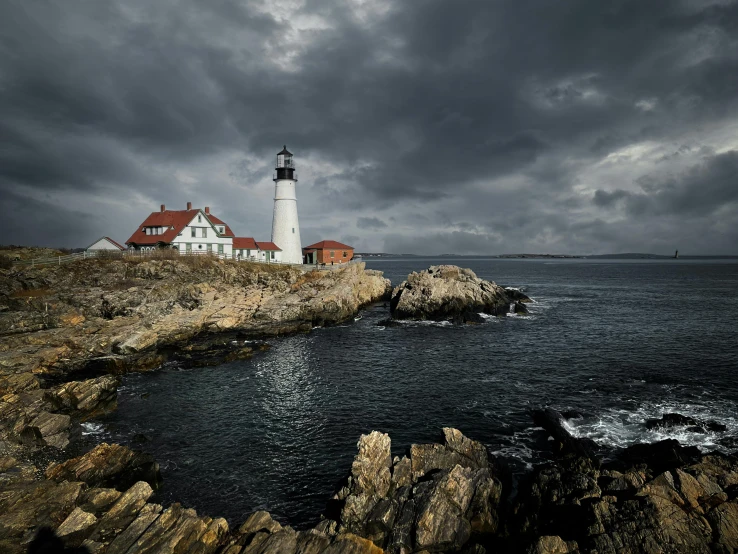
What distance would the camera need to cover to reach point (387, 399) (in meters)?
28.7

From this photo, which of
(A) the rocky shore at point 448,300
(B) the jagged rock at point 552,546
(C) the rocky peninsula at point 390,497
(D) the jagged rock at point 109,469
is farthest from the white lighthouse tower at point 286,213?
(B) the jagged rock at point 552,546

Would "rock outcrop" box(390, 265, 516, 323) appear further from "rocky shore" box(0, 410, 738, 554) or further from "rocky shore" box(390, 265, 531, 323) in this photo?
"rocky shore" box(0, 410, 738, 554)

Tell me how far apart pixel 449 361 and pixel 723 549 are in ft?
85.4

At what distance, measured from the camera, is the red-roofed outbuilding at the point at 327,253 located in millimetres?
88938

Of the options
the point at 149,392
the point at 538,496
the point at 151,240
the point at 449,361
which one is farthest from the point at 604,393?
the point at 151,240

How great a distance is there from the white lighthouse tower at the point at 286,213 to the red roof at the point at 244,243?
4278 millimetres

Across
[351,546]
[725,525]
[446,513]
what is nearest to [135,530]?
[351,546]

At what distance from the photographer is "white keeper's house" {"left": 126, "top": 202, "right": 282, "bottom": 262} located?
6775cm

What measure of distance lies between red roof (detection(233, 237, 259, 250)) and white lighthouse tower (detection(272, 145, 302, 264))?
4.28 m

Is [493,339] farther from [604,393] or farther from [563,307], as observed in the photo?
[563,307]

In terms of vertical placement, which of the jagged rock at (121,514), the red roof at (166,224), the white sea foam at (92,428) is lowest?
the white sea foam at (92,428)

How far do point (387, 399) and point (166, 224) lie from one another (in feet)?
189

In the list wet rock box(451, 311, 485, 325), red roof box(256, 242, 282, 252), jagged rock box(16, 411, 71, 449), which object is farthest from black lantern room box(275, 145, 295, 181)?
jagged rock box(16, 411, 71, 449)

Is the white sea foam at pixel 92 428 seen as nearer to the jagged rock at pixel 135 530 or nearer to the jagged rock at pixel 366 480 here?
the jagged rock at pixel 135 530
